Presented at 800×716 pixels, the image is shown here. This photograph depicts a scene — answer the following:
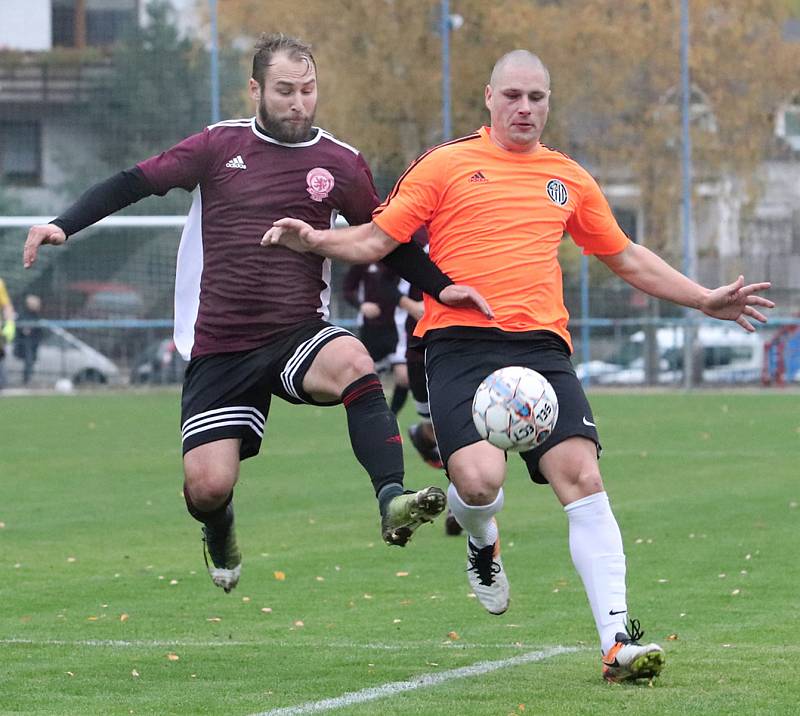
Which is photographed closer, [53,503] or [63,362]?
[53,503]

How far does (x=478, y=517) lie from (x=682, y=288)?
1.22m

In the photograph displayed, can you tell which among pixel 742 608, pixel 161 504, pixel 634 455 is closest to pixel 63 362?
pixel 634 455

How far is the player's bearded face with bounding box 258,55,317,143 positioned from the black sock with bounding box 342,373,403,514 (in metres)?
1.09

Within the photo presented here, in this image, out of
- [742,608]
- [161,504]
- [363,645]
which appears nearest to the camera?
[363,645]

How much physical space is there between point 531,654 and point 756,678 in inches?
39.2

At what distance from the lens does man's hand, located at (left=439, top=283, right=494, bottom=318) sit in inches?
263

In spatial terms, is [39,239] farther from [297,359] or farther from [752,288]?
[752,288]

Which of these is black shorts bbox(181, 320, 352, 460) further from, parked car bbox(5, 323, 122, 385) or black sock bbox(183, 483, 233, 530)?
parked car bbox(5, 323, 122, 385)

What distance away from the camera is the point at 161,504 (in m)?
13.0

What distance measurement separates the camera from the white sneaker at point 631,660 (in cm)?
611

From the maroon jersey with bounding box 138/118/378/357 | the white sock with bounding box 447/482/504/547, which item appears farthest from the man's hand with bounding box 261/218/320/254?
the white sock with bounding box 447/482/504/547

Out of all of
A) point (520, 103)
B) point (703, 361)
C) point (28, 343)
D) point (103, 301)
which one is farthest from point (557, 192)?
point (103, 301)

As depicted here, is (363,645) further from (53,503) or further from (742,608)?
(53,503)

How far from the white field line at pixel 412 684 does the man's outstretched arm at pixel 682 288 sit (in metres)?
1.46
